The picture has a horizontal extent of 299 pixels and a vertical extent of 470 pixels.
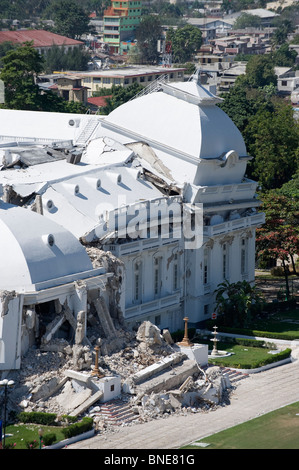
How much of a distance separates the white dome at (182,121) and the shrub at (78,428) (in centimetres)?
3035

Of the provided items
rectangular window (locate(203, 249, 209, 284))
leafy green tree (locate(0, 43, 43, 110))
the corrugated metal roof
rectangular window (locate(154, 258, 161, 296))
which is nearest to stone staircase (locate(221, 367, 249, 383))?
rectangular window (locate(154, 258, 161, 296))

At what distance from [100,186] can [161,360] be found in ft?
55.7

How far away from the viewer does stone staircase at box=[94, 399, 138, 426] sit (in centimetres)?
6912

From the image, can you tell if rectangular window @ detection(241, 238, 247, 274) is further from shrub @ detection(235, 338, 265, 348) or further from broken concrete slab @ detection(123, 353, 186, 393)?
broken concrete slab @ detection(123, 353, 186, 393)

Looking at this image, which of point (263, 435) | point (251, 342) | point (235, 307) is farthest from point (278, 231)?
point (263, 435)

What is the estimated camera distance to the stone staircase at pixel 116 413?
6912cm

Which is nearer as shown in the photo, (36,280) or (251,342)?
(36,280)

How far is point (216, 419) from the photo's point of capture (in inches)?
2815

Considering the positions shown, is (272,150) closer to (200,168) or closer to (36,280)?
(200,168)

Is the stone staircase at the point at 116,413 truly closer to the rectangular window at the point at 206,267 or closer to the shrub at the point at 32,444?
the shrub at the point at 32,444

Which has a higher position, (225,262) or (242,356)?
(225,262)

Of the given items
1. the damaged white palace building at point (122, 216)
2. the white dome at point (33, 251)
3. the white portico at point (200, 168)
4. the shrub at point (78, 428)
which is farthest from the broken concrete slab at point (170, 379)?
the white portico at point (200, 168)

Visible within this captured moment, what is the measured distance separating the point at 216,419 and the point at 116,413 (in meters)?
5.75

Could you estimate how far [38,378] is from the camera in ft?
232
